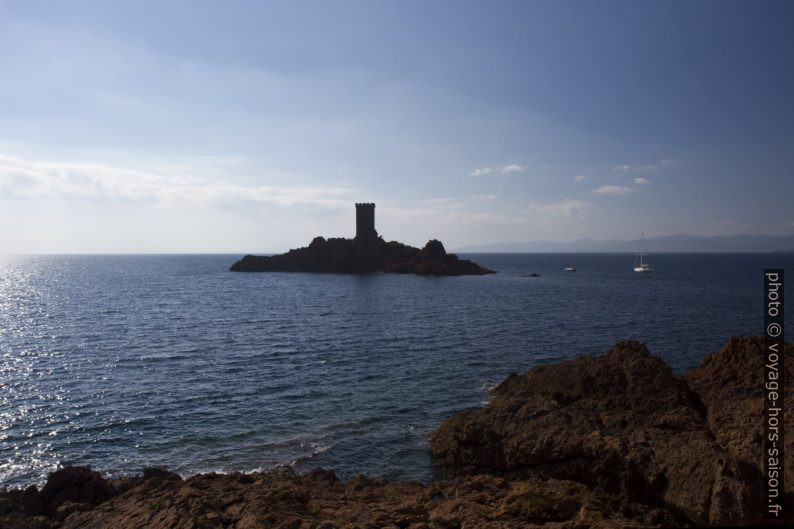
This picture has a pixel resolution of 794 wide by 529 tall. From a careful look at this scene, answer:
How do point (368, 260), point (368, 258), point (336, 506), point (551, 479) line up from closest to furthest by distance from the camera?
point (336, 506)
point (551, 479)
point (368, 260)
point (368, 258)

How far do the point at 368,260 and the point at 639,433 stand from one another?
418 feet

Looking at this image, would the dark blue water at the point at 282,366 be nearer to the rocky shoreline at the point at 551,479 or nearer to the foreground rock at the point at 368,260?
the rocky shoreline at the point at 551,479

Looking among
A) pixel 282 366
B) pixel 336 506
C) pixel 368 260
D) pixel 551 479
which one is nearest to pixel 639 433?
pixel 551 479

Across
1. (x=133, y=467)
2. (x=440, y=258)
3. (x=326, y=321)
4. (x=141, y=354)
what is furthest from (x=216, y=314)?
(x=440, y=258)

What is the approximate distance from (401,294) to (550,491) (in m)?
72.4

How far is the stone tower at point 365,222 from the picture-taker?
14309 centimetres

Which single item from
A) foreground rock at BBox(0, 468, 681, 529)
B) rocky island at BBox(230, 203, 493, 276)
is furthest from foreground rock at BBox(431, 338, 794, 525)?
rocky island at BBox(230, 203, 493, 276)

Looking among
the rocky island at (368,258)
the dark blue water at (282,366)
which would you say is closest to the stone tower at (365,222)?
the rocky island at (368,258)

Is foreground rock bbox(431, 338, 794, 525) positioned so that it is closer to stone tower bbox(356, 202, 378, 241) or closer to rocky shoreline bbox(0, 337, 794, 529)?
rocky shoreline bbox(0, 337, 794, 529)

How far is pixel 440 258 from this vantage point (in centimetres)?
14088

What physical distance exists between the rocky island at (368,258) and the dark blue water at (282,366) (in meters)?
59.7

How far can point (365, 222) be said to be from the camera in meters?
145

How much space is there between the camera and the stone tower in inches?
5633

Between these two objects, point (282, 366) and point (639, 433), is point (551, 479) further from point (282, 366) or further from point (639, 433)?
point (282, 366)
